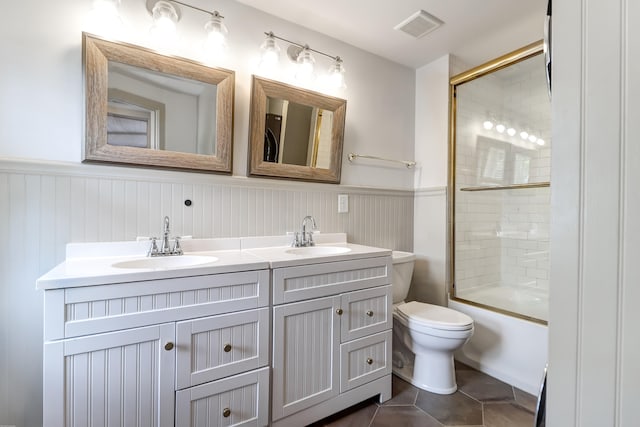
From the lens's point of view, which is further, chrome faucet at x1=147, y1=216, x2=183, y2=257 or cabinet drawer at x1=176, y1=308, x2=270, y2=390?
chrome faucet at x1=147, y1=216, x2=183, y2=257

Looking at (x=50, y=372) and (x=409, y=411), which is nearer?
(x=50, y=372)

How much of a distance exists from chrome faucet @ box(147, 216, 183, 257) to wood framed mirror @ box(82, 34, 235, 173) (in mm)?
317

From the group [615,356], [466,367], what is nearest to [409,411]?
[466,367]

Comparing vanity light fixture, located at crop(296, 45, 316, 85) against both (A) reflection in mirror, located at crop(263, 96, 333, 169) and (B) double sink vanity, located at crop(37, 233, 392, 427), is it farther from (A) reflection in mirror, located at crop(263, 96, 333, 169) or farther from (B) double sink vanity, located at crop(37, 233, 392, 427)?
(B) double sink vanity, located at crop(37, 233, 392, 427)

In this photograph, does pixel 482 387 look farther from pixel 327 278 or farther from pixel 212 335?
pixel 212 335

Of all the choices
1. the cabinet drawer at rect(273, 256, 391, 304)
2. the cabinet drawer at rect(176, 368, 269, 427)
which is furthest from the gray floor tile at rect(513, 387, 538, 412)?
the cabinet drawer at rect(176, 368, 269, 427)

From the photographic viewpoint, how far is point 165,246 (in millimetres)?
1479

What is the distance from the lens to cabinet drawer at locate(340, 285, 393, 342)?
1.54 metres

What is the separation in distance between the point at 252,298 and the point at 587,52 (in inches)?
48.3

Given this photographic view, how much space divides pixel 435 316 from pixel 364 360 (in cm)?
54

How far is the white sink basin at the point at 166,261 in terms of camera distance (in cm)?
135

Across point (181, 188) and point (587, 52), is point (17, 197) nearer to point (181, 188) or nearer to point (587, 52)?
point (181, 188)

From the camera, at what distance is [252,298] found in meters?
1.28

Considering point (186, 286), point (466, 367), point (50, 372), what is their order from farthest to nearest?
point (466, 367), point (186, 286), point (50, 372)
